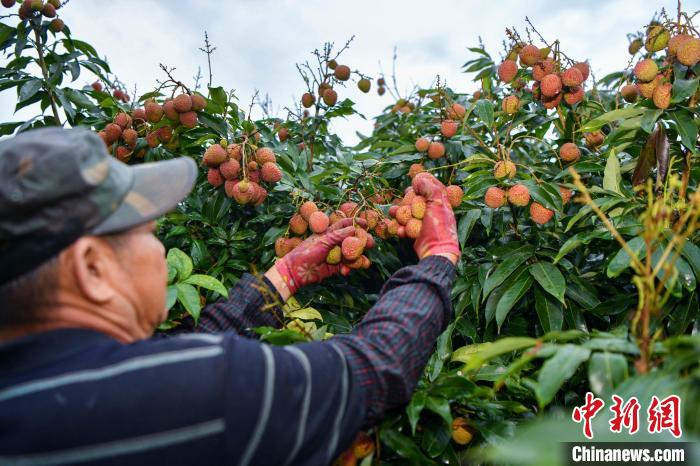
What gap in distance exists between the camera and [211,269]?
178cm

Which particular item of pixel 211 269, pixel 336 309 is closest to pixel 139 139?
pixel 211 269

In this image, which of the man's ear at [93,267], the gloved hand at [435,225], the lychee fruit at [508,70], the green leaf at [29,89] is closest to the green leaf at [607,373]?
the gloved hand at [435,225]

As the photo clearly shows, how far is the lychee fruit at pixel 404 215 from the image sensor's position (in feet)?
4.59

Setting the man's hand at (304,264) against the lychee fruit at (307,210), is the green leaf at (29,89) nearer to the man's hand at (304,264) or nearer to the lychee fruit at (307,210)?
the lychee fruit at (307,210)

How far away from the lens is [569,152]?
178 centimetres

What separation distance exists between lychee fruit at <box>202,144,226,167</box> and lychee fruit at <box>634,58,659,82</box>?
1.18 m

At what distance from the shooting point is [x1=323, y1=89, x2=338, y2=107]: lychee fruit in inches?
89.4

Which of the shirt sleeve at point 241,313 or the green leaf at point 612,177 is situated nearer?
the shirt sleeve at point 241,313

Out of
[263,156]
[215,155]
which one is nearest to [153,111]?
[215,155]

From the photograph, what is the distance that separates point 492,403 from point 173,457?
673 millimetres

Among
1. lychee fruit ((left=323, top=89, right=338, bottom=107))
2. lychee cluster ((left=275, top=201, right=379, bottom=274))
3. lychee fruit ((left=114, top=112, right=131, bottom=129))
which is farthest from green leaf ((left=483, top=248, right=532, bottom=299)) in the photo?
lychee fruit ((left=114, top=112, right=131, bottom=129))

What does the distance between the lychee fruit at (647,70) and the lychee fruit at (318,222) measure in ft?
3.00

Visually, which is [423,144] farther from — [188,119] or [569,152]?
[188,119]

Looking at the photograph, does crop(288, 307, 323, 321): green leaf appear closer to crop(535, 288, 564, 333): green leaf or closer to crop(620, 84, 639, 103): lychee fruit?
crop(535, 288, 564, 333): green leaf
